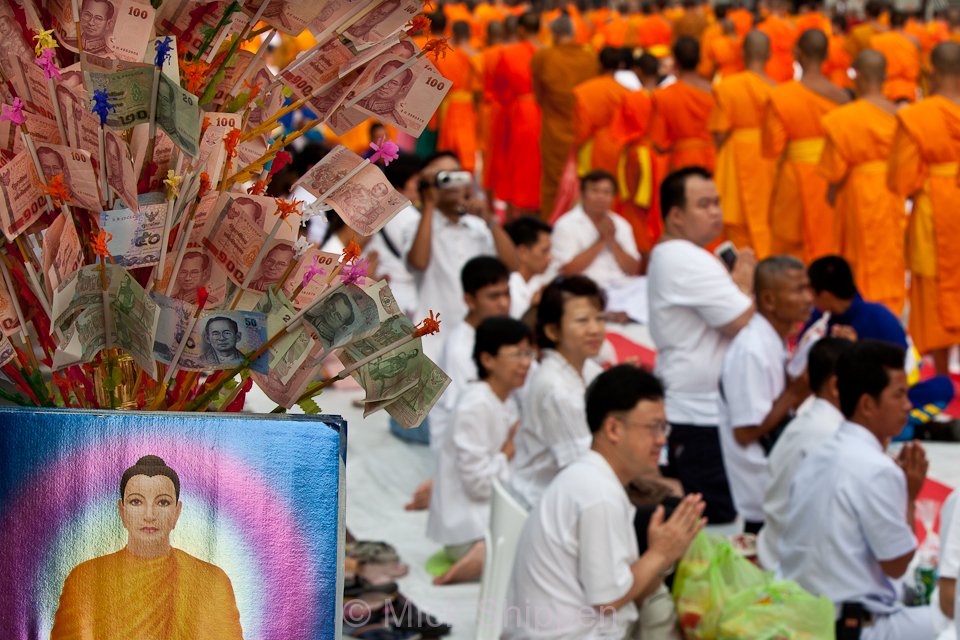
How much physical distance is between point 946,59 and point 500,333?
11.4ft

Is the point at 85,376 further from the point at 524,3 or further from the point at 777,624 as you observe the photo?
the point at 524,3

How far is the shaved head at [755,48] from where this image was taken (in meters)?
8.45

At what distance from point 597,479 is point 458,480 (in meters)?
1.40

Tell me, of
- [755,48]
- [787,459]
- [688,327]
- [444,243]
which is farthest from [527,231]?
[755,48]

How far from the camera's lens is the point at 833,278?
4883 millimetres

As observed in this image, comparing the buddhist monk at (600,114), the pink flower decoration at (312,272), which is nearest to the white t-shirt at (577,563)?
the pink flower decoration at (312,272)

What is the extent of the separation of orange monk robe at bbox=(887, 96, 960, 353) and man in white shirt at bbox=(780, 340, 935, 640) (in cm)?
326

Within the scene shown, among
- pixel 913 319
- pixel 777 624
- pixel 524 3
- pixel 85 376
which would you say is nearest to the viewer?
pixel 85 376

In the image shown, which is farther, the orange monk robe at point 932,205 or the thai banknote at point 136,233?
the orange monk robe at point 932,205

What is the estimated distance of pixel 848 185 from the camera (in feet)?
23.9

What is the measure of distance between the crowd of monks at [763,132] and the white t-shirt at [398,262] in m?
2.38

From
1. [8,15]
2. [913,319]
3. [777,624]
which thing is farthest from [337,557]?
[913,319]

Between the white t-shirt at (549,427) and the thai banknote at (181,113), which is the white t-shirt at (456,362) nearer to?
the white t-shirt at (549,427)

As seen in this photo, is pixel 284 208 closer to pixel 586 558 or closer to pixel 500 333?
pixel 586 558
